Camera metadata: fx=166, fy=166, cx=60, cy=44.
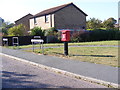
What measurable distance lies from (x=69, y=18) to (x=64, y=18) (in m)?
1.26

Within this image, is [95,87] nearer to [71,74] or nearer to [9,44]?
[71,74]

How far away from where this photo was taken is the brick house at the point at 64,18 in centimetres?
3347

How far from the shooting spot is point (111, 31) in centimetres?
3059

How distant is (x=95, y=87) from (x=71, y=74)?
4.75 feet

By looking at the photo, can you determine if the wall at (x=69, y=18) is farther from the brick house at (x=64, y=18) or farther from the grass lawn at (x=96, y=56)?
the grass lawn at (x=96, y=56)

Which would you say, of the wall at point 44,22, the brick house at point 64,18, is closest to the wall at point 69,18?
the brick house at point 64,18

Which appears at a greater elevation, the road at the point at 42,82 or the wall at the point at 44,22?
the wall at the point at 44,22

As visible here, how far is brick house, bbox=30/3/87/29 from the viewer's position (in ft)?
110

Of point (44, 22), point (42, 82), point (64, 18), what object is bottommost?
point (42, 82)

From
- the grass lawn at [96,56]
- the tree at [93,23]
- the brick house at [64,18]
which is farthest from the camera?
the tree at [93,23]

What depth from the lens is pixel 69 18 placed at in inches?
1395

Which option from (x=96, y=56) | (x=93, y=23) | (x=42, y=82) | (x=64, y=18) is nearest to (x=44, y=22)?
(x=64, y=18)

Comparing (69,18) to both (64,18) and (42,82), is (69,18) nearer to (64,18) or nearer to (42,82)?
(64,18)

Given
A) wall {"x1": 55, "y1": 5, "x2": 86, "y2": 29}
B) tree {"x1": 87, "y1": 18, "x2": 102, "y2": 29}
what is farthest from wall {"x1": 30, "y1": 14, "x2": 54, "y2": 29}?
tree {"x1": 87, "y1": 18, "x2": 102, "y2": 29}
